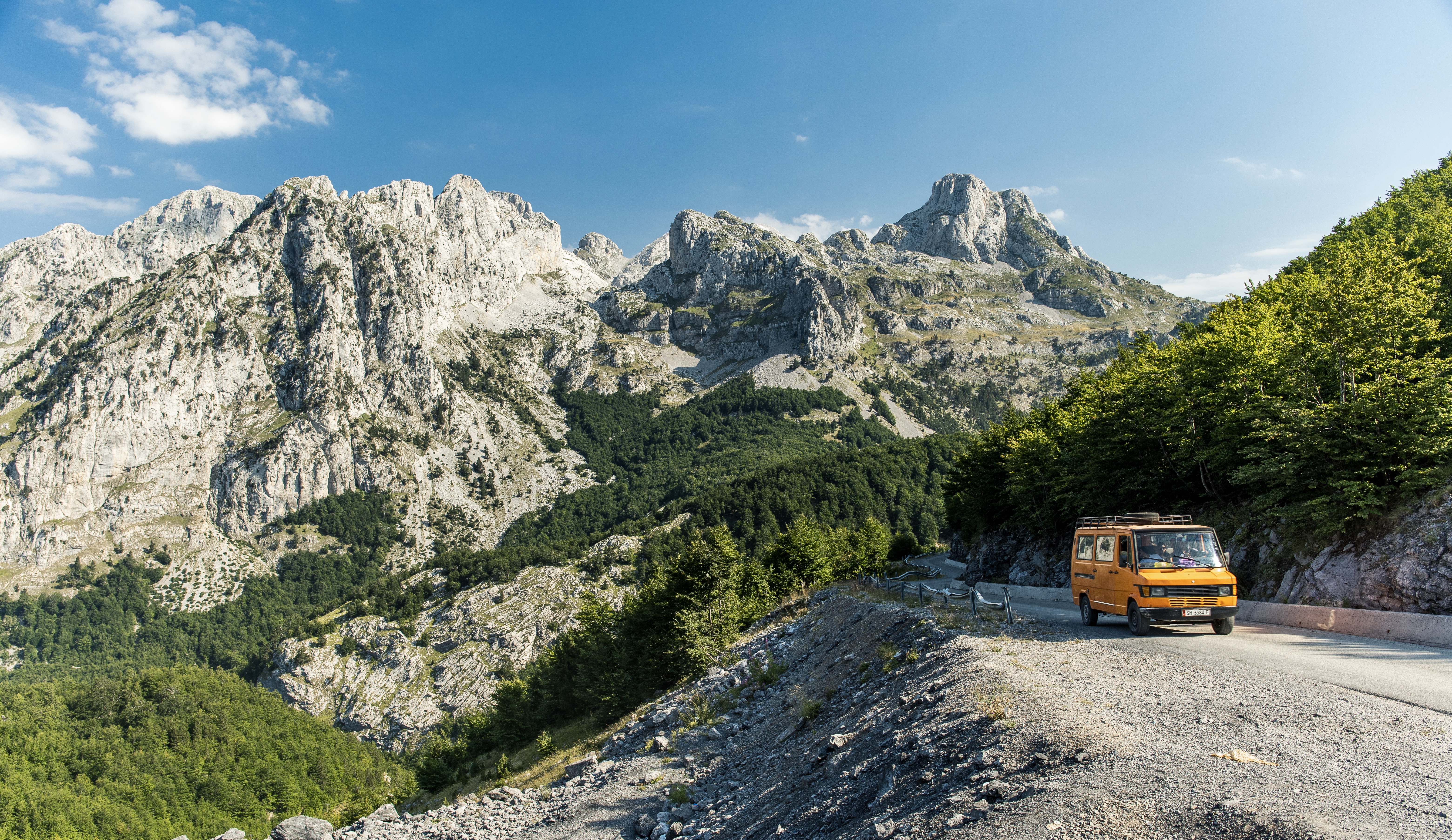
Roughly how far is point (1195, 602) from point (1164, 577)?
88cm

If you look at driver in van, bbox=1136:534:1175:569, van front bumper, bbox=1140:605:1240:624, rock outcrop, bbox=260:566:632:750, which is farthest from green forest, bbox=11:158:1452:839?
rock outcrop, bbox=260:566:632:750

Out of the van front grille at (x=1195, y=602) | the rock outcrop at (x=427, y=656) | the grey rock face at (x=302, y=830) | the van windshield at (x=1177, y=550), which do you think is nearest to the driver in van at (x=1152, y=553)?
the van windshield at (x=1177, y=550)

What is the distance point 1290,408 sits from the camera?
21688 millimetres

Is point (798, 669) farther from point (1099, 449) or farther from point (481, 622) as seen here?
point (481, 622)

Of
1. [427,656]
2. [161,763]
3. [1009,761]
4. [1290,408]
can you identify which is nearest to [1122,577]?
[1290,408]

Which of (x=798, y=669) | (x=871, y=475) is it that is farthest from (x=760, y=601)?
(x=871, y=475)

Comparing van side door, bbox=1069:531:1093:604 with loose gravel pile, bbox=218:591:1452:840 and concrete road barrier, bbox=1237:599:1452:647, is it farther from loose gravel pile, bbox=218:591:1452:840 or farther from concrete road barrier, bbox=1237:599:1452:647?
concrete road barrier, bbox=1237:599:1452:647

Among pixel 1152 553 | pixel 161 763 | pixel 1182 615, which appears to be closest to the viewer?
pixel 1182 615

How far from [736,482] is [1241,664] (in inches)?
7001

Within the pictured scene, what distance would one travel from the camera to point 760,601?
46438 millimetres

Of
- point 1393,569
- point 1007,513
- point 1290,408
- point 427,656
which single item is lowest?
point 427,656

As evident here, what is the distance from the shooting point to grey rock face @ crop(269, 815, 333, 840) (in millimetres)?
18984

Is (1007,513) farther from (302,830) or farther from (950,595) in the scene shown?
(302,830)

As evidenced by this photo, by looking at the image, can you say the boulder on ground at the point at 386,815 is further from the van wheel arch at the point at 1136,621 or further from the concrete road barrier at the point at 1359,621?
the concrete road barrier at the point at 1359,621
